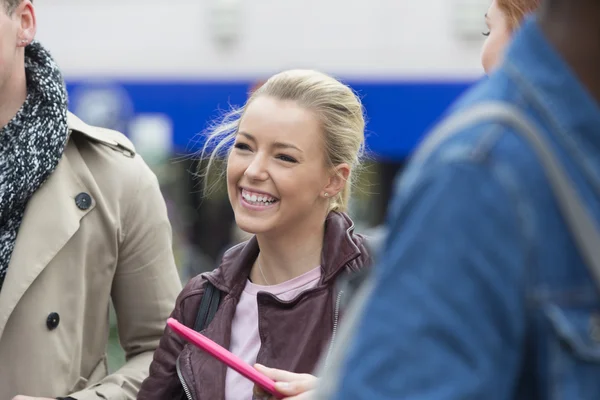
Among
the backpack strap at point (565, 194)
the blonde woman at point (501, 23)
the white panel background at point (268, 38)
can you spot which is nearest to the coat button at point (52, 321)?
the blonde woman at point (501, 23)

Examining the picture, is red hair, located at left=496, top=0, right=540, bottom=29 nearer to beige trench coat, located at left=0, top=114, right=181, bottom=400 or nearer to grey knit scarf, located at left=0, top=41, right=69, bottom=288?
beige trench coat, located at left=0, top=114, right=181, bottom=400

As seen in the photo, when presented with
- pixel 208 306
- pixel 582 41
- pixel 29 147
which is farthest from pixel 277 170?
pixel 582 41

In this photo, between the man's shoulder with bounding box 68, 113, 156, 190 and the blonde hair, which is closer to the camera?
the blonde hair

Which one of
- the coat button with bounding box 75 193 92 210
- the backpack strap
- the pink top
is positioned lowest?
the pink top

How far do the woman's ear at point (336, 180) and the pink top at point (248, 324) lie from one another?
0.25m

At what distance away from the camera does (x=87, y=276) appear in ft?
9.86

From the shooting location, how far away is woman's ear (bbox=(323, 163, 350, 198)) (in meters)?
2.89

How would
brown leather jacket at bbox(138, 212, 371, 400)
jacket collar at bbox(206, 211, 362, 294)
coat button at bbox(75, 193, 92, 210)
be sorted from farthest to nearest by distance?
coat button at bbox(75, 193, 92, 210)
jacket collar at bbox(206, 211, 362, 294)
brown leather jacket at bbox(138, 212, 371, 400)

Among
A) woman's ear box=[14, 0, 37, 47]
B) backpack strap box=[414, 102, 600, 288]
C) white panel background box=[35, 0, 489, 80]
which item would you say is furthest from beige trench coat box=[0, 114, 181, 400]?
white panel background box=[35, 0, 489, 80]

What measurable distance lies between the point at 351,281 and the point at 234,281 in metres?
1.31

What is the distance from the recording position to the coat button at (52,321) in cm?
291

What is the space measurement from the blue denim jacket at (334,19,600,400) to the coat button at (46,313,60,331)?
6.12 feet

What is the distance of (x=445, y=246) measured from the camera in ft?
3.78

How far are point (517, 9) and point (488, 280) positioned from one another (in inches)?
62.0
